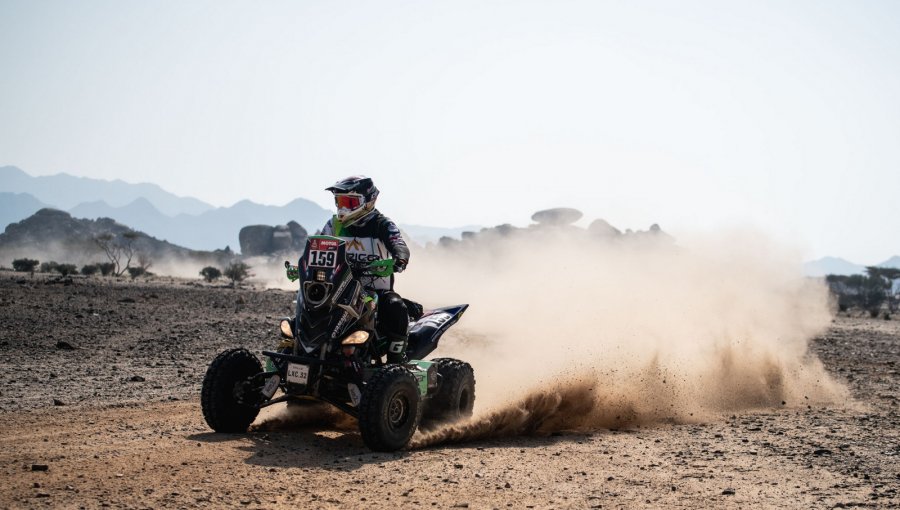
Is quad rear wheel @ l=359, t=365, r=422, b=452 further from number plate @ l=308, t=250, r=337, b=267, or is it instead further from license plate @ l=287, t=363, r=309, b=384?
number plate @ l=308, t=250, r=337, b=267

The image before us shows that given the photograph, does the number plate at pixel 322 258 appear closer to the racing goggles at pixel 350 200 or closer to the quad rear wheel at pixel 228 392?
the racing goggles at pixel 350 200

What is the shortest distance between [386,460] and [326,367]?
1263 mm

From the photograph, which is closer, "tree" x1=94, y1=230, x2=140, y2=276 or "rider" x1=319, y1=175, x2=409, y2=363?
"rider" x1=319, y1=175, x2=409, y2=363

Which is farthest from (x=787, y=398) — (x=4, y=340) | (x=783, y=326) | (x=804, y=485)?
Answer: (x=4, y=340)

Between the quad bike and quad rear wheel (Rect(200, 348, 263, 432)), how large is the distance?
0.01 meters

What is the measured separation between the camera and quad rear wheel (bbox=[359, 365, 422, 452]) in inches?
326

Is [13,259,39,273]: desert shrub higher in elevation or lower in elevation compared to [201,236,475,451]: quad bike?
higher

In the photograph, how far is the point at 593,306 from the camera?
1723cm

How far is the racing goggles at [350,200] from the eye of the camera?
32.1ft

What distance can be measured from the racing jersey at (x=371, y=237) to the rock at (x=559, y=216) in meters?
151

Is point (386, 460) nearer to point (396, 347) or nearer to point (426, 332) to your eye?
point (396, 347)

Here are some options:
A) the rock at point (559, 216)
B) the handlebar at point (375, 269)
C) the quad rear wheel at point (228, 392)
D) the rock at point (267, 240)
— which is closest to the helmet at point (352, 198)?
the handlebar at point (375, 269)

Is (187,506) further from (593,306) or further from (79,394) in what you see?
(593,306)

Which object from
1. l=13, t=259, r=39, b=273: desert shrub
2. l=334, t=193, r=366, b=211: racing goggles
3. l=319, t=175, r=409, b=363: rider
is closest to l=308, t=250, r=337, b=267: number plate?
l=319, t=175, r=409, b=363: rider
